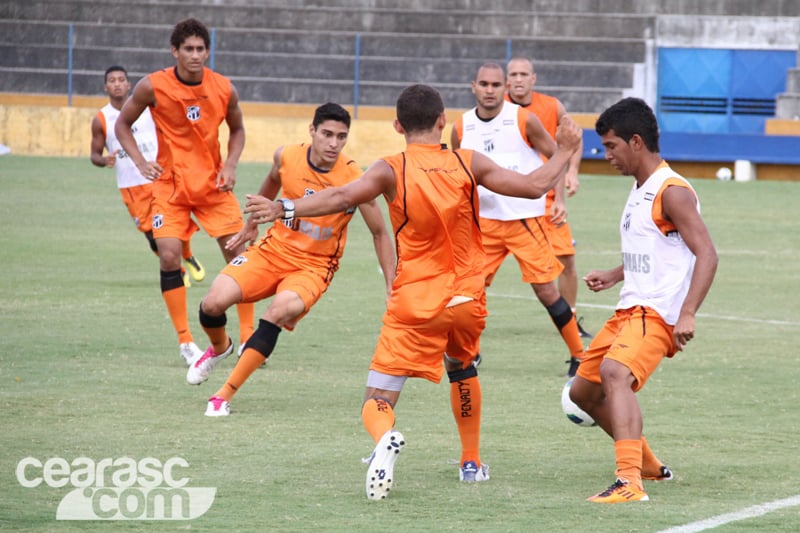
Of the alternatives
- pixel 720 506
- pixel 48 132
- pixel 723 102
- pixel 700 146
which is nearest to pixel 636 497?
pixel 720 506

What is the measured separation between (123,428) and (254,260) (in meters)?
1.61

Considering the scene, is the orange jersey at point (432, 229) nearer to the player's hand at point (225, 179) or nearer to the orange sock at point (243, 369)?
the orange sock at point (243, 369)

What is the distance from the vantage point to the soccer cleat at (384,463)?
6.19 metres

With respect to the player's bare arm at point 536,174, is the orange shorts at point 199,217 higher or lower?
lower

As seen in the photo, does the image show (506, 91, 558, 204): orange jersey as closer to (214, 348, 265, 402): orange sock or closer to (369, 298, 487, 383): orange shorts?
(214, 348, 265, 402): orange sock

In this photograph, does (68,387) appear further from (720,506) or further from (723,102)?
(723,102)

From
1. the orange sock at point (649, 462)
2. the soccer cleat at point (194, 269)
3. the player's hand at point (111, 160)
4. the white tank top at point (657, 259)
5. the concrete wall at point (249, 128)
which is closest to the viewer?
the white tank top at point (657, 259)

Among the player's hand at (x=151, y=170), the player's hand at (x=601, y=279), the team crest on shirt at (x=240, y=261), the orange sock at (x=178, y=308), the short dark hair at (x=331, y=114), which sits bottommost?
the orange sock at (x=178, y=308)

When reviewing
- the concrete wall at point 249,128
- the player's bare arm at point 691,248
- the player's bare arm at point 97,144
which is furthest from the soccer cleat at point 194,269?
the concrete wall at point 249,128

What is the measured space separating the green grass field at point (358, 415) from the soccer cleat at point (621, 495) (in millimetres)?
66

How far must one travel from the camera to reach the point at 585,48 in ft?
108

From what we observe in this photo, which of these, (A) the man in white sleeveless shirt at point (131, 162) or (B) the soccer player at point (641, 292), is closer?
(B) the soccer player at point (641, 292)

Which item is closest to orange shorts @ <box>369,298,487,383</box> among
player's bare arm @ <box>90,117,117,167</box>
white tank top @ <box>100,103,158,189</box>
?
white tank top @ <box>100,103,158,189</box>

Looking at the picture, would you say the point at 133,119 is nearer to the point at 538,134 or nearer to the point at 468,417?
the point at 538,134
